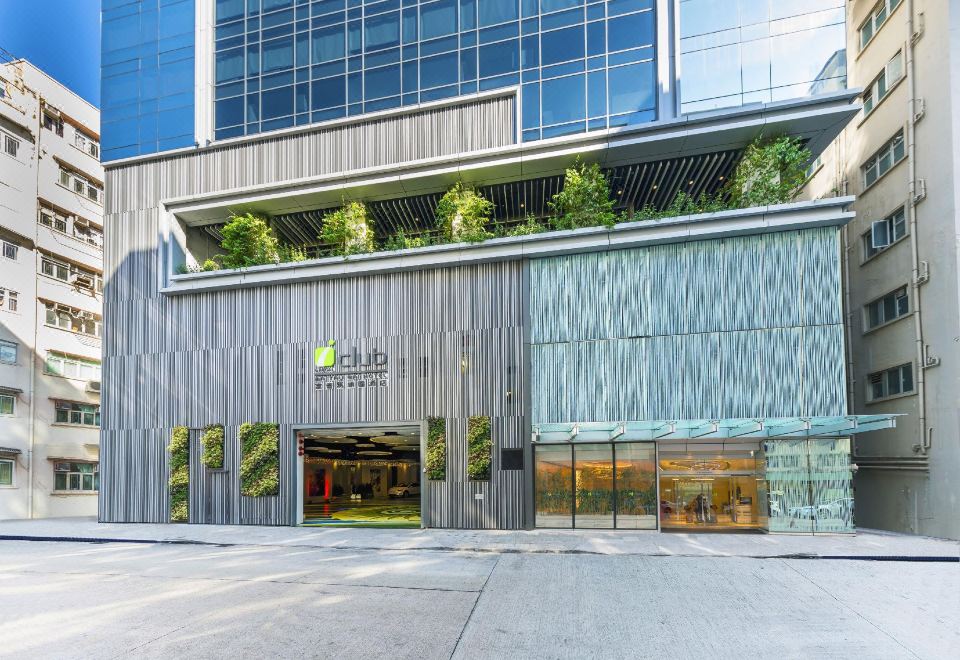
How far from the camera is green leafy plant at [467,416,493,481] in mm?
20500

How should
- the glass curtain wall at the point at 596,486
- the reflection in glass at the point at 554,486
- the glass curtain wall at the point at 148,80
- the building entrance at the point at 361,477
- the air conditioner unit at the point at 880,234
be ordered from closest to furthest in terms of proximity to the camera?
the glass curtain wall at the point at 596,486
the reflection in glass at the point at 554,486
the air conditioner unit at the point at 880,234
the building entrance at the point at 361,477
the glass curtain wall at the point at 148,80

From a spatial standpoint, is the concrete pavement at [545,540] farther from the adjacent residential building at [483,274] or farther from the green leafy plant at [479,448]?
the green leafy plant at [479,448]

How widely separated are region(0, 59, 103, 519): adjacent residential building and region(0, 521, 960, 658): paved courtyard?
18.7 m

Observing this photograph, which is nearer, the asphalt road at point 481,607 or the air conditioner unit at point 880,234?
the asphalt road at point 481,607

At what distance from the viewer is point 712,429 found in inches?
715

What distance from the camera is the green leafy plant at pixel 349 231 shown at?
23.1m

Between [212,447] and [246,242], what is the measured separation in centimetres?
793

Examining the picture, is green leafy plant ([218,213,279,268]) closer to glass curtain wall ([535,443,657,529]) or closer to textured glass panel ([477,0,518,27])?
textured glass panel ([477,0,518,27])

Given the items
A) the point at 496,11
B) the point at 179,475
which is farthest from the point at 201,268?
the point at 496,11

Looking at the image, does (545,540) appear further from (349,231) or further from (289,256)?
(289,256)

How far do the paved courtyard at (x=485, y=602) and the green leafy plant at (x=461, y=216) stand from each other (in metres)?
10.4

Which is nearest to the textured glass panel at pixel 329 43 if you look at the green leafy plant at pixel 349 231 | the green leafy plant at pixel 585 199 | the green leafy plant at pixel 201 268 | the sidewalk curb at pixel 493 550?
the green leafy plant at pixel 349 231

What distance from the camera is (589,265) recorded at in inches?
819

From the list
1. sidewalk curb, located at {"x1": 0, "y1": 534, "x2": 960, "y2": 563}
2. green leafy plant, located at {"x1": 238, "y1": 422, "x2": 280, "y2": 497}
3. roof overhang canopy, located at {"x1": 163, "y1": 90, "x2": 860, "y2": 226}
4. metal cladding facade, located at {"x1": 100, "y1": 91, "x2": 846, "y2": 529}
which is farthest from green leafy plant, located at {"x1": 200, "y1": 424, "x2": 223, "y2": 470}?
roof overhang canopy, located at {"x1": 163, "y1": 90, "x2": 860, "y2": 226}
